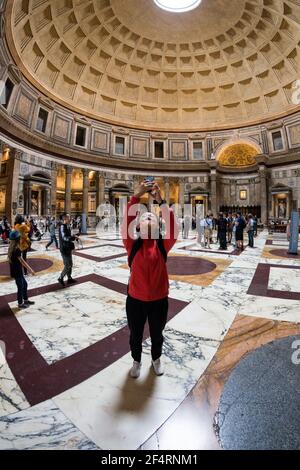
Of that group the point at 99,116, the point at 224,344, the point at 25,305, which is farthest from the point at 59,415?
the point at 99,116

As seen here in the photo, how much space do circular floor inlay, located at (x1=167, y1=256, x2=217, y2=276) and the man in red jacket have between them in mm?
3993

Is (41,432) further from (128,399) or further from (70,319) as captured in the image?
(70,319)

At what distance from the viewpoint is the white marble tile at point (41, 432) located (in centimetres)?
146

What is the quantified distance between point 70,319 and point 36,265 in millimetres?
4516

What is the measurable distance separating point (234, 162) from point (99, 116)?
58.1 ft

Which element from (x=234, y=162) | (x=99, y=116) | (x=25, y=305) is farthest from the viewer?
(x=234, y=162)

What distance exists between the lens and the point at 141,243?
2.21m

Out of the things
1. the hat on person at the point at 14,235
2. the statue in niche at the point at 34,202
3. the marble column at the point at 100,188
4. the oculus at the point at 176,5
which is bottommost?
the hat on person at the point at 14,235

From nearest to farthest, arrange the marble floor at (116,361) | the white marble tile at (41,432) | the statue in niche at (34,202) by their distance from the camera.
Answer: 1. the white marble tile at (41,432)
2. the marble floor at (116,361)
3. the statue in niche at (34,202)

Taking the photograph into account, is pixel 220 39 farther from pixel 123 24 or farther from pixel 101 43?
pixel 101 43

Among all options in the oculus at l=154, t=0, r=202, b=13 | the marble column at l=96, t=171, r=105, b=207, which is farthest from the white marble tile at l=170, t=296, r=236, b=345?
the oculus at l=154, t=0, r=202, b=13

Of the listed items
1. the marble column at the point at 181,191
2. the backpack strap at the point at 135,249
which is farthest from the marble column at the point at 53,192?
the backpack strap at the point at 135,249

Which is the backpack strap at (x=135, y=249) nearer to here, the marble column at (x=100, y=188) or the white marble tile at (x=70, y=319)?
the white marble tile at (x=70, y=319)

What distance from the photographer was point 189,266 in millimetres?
7188
